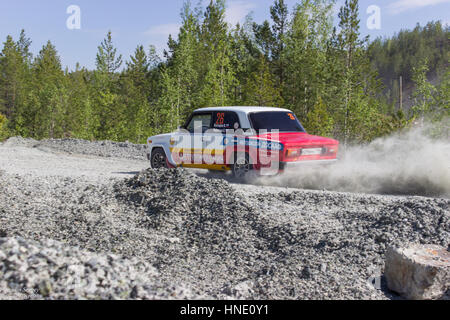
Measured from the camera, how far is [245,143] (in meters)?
10.2

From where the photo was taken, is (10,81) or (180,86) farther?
(10,81)

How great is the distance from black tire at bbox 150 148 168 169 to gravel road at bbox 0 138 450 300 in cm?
247

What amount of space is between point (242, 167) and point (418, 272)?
651 centimetres

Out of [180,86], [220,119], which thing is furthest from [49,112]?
[220,119]

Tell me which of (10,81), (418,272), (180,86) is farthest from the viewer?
(10,81)

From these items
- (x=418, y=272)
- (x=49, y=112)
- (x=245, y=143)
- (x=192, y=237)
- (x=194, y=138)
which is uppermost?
(x=49, y=112)

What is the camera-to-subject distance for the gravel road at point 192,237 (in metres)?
3.91

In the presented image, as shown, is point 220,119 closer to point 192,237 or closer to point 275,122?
point 275,122

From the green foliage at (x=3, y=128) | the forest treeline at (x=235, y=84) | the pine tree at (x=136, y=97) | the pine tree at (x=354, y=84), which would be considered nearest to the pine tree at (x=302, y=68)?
the forest treeline at (x=235, y=84)

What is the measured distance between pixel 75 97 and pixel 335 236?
2016 inches

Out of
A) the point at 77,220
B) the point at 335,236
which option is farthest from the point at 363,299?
the point at 77,220

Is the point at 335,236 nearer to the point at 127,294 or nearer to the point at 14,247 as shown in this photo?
the point at 127,294

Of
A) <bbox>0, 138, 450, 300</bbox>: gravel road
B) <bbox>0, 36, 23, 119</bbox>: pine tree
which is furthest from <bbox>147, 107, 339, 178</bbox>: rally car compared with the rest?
<bbox>0, 36, 23, 119</bbox>: pine tree

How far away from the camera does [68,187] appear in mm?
9062
